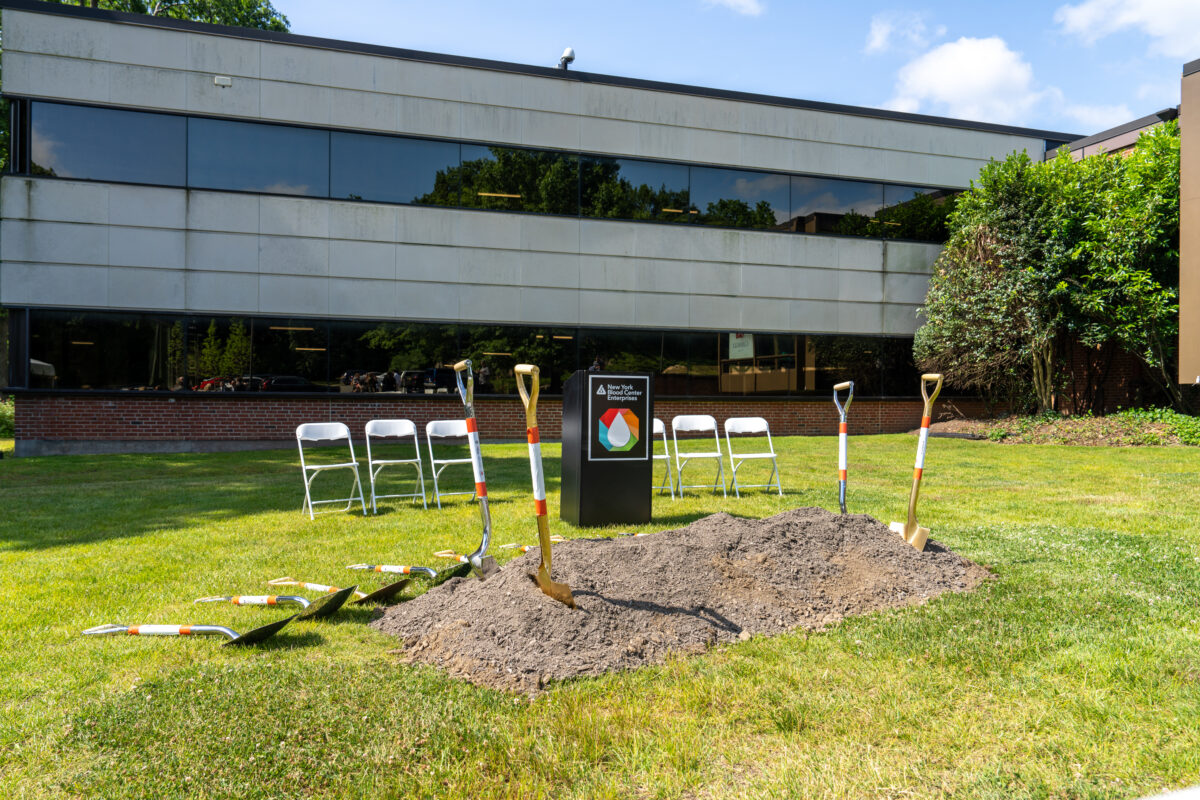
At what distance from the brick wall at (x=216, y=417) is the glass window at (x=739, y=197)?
14.6ft

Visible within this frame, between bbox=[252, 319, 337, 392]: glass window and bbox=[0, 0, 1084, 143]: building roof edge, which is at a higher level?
bbox=[0, 0, 1084, 143]: building roof edge

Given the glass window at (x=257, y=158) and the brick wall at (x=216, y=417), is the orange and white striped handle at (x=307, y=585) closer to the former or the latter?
the brick wall at (x=216, y=417)

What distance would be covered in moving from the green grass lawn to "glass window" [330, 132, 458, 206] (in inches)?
440

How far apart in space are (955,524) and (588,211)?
39.0 feet

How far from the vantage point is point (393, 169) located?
15.8 m

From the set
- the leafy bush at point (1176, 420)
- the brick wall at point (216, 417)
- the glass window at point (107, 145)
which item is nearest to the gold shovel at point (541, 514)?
the brick wall at point (216, 417)

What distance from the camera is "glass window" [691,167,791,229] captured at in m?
17.9

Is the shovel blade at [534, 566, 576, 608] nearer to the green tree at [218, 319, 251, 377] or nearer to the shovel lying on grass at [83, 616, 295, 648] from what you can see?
the shovel lying on grass at [83, 616, 295, 648]

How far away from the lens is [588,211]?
55.9ft

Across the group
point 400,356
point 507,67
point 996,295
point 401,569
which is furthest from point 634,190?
point 401,569

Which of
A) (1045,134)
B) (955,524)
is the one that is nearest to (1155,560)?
(955,524)

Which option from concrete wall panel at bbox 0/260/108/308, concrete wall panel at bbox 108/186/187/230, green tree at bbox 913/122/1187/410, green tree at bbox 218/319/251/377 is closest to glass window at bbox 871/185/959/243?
green tree at bbox 913/122/1187/410

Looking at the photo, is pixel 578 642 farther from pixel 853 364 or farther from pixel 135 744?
pixel 853 364

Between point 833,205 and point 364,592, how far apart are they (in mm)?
16940
